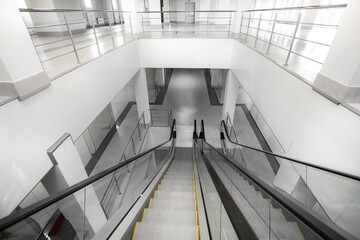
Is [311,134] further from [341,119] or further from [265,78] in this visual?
[265,78]

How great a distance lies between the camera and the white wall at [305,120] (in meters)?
1.25

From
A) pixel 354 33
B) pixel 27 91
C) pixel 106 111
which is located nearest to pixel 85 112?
pixel 27 91

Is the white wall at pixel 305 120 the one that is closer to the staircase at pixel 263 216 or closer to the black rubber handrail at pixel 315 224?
the staircase at pixel 263 216

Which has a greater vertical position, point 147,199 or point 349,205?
point 349,205

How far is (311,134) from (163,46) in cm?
382

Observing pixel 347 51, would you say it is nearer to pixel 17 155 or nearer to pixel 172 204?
pixel 172 204

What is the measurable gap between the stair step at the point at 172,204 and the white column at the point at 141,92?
3.71 metres

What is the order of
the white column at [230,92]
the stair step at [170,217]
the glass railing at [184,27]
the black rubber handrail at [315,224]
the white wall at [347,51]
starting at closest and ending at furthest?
1. the black rubber handrail at [315,224]
2. the white wall at [347,51]
3. the stair step at [170,217]
4. the glass railing at [184,27]
5. the white column at [230,92]

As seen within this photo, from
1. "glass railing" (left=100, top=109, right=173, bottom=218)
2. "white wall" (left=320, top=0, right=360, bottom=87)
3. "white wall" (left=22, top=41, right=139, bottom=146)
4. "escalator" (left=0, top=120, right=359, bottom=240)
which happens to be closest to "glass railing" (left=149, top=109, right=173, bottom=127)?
"glass railing" (left=100, top=109, right=173, bottom=218)

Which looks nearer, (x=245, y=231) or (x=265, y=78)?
(x=245, y=231)

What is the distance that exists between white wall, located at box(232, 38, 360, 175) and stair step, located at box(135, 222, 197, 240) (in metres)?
1.19

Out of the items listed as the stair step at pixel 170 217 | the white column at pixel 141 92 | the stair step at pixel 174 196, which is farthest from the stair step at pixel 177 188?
the white column at pixel 141 92

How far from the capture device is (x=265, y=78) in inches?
102

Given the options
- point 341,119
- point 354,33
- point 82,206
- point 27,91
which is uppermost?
point 354,33
